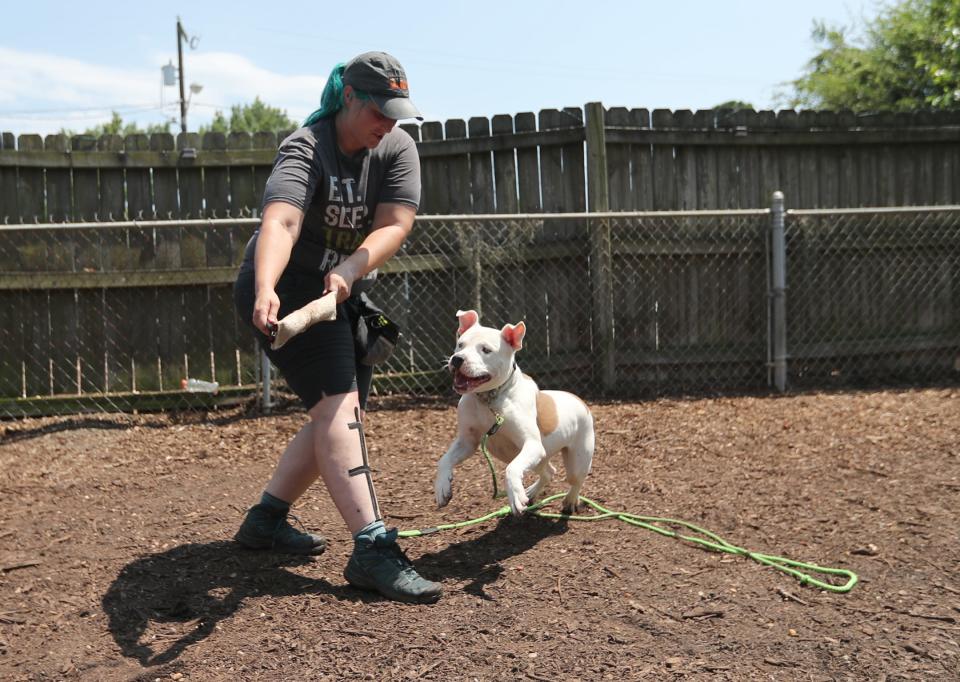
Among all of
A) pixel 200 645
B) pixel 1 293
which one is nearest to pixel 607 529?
pixel 200 645

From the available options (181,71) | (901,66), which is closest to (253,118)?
(181,71)

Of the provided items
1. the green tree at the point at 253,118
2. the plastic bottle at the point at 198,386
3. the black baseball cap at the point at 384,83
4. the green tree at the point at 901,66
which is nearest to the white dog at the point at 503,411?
the black baseball cap at the point at 384,83

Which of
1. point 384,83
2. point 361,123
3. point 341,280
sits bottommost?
point 341,280

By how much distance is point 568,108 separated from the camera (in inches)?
292

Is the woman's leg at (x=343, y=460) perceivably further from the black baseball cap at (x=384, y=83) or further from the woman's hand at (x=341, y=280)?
the black baseball cap at (x=384, y=83)

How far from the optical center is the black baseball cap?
3127mm

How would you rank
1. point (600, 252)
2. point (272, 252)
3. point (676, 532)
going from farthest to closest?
point (600, 252), point (676, 532), point (272, 252)

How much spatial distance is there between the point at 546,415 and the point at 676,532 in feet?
2.91

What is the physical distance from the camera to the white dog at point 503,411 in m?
3.50

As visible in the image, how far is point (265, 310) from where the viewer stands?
2822mm

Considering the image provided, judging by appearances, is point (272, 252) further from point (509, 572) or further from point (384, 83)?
point (509, 572)

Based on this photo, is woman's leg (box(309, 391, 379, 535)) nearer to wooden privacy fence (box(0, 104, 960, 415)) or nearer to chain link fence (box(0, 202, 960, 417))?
chain link fence (box(0, 202, 960, 417))

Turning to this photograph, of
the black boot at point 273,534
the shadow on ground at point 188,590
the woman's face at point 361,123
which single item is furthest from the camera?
the black boot at point 273,534

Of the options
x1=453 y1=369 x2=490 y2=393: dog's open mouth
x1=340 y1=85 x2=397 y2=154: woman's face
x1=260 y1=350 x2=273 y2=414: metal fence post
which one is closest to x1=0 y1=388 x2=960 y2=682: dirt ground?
x1=260 y1=350 x2=273 y2=414: metal fence post
